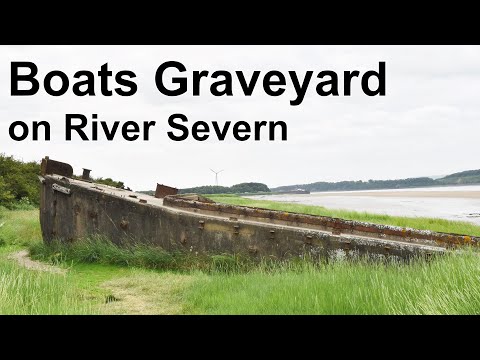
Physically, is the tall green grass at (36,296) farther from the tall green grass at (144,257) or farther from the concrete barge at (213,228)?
the concrete barge at (213,228)

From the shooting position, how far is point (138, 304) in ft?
19.1

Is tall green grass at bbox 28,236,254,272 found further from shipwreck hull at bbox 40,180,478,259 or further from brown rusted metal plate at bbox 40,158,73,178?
brown rusted metal plate at bbox 40,158,73,178

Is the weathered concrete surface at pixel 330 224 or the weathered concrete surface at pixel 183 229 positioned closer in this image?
the weathered concrete surface at pixel 183 229

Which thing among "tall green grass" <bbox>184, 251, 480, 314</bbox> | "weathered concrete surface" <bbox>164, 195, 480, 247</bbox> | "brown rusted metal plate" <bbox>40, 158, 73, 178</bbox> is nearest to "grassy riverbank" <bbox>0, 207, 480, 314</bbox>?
"tall green grass" <bbox>184, 251, 480, 314</bbox>

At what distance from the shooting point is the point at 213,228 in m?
8.20

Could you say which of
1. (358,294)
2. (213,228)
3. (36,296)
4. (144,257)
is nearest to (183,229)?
(213,228)

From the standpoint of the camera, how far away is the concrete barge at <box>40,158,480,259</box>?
7055 mm

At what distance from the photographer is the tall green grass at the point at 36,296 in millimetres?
3984

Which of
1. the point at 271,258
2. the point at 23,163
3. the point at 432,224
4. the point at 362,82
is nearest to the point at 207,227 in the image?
the point at 271,258

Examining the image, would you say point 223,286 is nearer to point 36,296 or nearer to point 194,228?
point 36,296

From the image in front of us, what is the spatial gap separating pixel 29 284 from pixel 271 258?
3473 mm

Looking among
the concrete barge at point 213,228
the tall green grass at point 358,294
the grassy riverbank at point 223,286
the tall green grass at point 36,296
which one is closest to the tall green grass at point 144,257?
the grassy riverbank at point 223,286

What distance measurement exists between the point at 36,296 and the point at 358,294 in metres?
2.85
